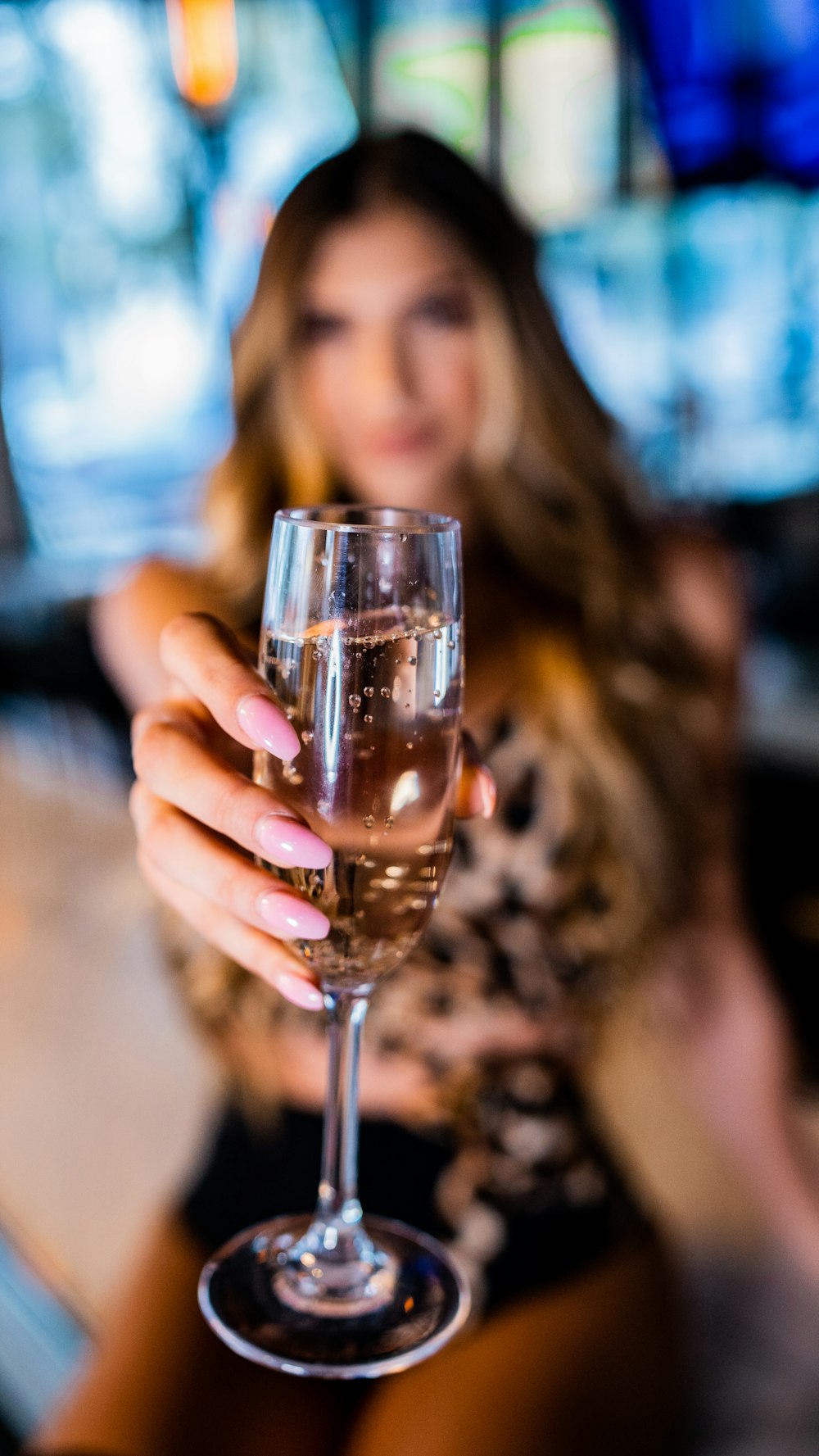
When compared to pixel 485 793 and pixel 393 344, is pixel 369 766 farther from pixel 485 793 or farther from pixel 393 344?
pixel 393 344

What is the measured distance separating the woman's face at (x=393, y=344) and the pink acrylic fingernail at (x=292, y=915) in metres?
0.82

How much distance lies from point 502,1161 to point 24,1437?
0.55 meters

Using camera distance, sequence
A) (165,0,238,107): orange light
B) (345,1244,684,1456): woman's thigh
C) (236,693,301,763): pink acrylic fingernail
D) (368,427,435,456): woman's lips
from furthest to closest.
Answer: (165,0,238,107): orange light, (368,427,435,456): woman's lips, (345,1244,684,1456): woman's thigh, (236,693,301,763): pink acrylic fingernail

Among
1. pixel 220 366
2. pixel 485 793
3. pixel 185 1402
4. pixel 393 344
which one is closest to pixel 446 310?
pixel 393 344

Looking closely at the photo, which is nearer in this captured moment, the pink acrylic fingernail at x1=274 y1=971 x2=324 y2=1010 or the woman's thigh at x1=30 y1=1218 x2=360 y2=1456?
the pink acrylic fingernail at x1=274 y1=971 x2=324 y2=1010

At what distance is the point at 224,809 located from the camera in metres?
0.54

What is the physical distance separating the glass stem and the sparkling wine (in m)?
0.02

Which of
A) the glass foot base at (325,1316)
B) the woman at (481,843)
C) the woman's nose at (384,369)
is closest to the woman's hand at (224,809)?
the glass foot base at (325,1316)

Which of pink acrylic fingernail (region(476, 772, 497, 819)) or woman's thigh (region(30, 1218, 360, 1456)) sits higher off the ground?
pink acrylic fingernail (region(476, 772, 497, 819))

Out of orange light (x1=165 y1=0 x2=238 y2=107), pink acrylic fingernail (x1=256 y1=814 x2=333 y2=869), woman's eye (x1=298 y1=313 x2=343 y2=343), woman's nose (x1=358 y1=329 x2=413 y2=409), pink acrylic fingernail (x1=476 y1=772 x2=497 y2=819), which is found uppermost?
pink acrylic fingernail (x1=256 y1=814 x2=333 y2=869)

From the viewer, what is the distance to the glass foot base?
0.55 meters

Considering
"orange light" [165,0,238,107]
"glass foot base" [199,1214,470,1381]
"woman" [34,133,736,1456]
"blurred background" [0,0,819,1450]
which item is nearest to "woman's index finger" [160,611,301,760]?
"glass foot base" [199,1214,470,1381]

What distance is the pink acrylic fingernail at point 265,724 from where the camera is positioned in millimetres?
516

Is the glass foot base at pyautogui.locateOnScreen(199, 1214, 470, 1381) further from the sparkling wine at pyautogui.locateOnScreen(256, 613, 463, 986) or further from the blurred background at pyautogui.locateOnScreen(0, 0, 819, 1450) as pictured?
the blurred background at pyautogui.locateOnScreen(0, 0, 819, 1450)
